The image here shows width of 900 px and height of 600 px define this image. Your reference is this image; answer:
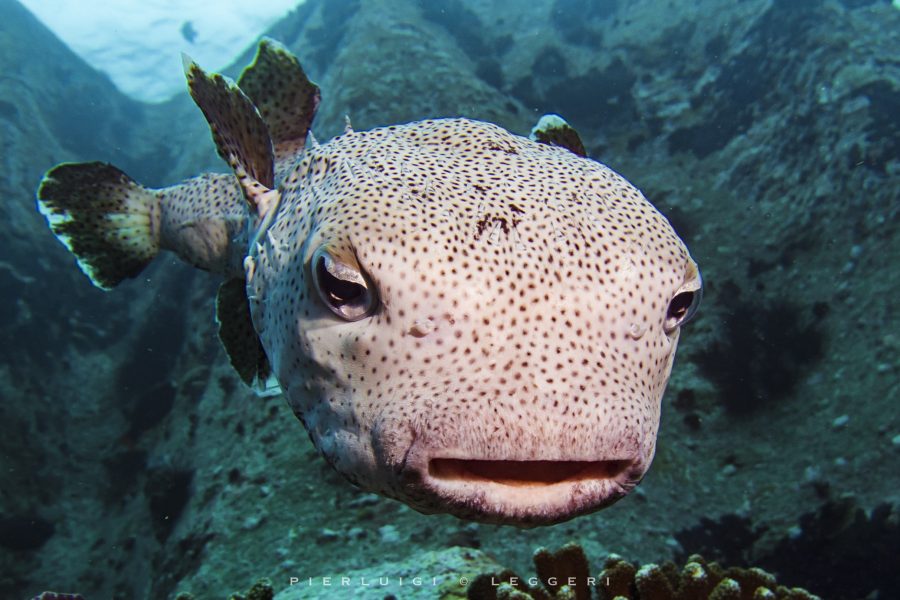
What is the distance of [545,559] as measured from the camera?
3.12 metres

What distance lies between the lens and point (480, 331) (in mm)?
1699

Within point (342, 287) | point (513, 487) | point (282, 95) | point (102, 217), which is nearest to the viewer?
point (513, 487)

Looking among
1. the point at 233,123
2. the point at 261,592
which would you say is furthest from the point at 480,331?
the point at 261,592

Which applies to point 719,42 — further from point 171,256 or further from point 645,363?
point 171,256

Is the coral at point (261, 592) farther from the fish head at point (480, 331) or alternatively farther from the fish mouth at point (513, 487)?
the fish mouth at point (513, 487)

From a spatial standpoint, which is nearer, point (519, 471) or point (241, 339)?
point (519, 471)

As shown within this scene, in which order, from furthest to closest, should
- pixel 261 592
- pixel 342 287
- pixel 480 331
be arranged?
pixel 261 592, pixel 342 287, pixel 480 331

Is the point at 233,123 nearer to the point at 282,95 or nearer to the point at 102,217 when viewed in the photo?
the point at 282,95

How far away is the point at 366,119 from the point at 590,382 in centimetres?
837

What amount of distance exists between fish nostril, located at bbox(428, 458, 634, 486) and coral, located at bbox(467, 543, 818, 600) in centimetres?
127

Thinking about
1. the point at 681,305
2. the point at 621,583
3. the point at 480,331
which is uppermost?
the point at 681,305

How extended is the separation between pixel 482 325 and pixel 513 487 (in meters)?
0.50

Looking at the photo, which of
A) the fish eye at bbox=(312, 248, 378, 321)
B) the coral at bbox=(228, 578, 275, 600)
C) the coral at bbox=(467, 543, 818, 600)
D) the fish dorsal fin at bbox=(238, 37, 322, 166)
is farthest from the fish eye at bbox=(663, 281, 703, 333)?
the coral at bbox=(228, 578, 275, 600)

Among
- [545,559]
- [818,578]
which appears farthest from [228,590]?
[818,578]
